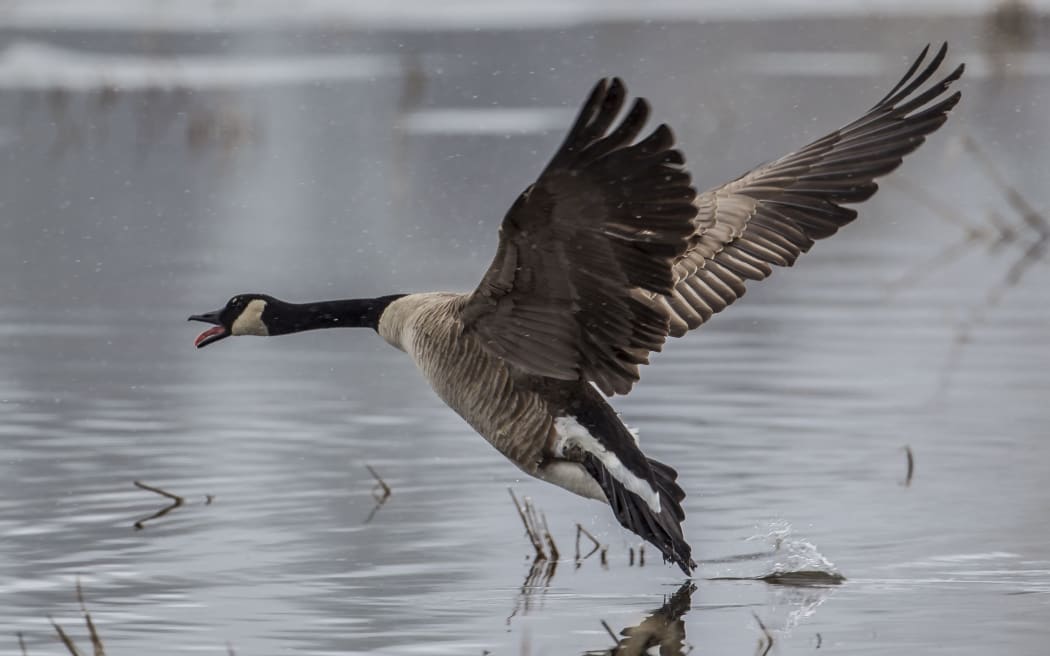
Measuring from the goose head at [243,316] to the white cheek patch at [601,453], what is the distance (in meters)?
1.61

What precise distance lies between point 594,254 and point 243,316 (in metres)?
2.20

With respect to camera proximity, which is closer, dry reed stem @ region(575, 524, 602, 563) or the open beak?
dry reed stem @ region(575, 524, 602, 563)

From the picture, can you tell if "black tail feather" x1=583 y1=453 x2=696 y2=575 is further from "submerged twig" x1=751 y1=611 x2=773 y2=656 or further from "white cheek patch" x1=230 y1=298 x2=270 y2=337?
"white cheek patch" x1=230 y1=298 x2=270 y2=337

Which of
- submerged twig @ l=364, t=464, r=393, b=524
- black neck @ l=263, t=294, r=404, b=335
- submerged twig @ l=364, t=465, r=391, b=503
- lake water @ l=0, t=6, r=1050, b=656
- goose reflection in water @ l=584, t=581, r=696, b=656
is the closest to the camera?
goose reflection in water @ l=584, t=581, r=696, b=656

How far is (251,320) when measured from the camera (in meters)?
7.95

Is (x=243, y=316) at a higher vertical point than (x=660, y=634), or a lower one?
higher

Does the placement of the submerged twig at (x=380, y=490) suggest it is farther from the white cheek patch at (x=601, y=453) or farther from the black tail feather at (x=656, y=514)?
the black tail feather at (x=656, y=514)

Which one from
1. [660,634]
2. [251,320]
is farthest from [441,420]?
[660,634]

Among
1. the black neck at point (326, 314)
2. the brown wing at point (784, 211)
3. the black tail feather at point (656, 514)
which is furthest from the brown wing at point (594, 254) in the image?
the brown wing at point (784, 211)

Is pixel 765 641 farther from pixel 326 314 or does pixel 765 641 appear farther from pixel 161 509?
pixel 161 509

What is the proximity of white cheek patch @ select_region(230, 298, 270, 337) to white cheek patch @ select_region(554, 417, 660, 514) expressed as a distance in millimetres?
1629

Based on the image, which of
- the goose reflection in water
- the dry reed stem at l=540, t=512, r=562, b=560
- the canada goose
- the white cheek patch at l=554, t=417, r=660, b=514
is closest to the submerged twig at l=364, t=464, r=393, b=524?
the canada goose

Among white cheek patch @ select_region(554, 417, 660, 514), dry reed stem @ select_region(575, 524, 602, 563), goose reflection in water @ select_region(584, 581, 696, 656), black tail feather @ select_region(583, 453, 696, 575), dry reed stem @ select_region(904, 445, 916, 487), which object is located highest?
white cheek patch @ select_region(554, 417, 660, 514)

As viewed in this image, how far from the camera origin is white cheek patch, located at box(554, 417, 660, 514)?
6672 mm
